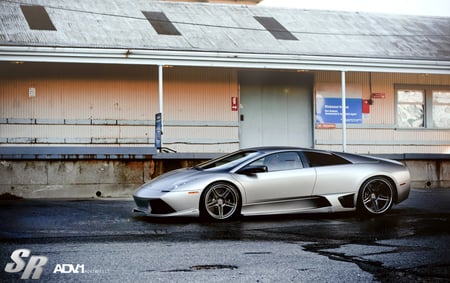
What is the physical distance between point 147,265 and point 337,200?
15.4 feet

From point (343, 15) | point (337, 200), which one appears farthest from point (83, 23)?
point (337, 200)

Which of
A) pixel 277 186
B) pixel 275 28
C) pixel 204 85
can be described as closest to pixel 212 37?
pixel 204 85

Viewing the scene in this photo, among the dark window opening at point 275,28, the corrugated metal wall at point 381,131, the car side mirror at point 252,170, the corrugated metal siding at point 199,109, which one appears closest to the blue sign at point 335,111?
the corrugated metal wall at point 381,131

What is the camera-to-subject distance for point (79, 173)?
46.8 feet

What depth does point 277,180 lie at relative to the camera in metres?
10.1

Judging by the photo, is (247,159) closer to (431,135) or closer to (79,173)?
(79,173)

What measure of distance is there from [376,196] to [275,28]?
983 centimetres

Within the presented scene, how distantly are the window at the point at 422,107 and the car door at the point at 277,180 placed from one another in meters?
10.1

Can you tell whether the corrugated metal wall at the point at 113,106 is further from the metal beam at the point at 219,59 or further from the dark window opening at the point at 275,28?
the dark window opening at the point at 275,28

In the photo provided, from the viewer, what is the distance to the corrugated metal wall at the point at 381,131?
1905 cm

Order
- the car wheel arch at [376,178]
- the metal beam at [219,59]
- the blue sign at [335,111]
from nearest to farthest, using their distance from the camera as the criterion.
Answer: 1. the car wheel arch at [376,178]
2. the metal beam at [219,59]
3. the blue sign at [335,111]

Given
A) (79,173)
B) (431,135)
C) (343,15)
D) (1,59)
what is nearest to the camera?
(79,173)

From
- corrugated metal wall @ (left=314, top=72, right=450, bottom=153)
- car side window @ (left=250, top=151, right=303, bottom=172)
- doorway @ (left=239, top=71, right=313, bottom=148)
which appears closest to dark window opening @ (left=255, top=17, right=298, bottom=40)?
doorway @ (left=239, top=71, right=313, bottom=148)

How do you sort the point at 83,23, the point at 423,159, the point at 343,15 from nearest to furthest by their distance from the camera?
the point at 423,159 → the point at 83,23 → the point at 343,15
